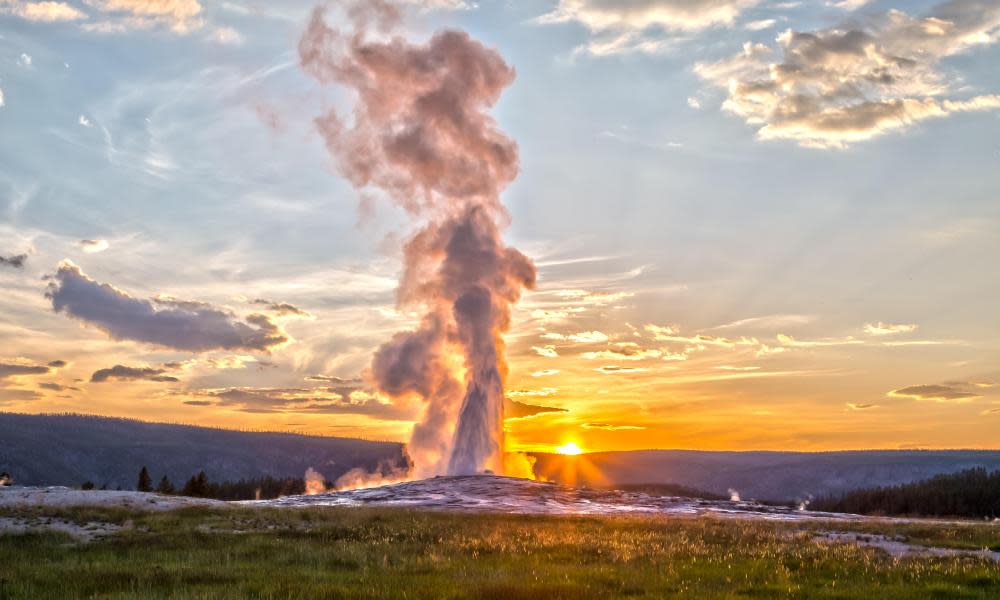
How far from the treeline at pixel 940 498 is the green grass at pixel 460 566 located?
116 metres

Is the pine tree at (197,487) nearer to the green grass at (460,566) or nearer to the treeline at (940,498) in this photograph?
the green grass at (460,566)

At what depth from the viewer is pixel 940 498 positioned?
138 meters

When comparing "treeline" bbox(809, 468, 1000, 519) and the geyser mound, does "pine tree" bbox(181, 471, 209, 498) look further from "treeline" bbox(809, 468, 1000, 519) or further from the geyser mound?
"treeline" bbox(809, 468, 1000, 519)

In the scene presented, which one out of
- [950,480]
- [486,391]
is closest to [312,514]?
[486,391]

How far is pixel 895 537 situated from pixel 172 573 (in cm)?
3014

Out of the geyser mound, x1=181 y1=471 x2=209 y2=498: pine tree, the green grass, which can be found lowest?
x1=181 y1=471 x2=209 y2=498: pine tree

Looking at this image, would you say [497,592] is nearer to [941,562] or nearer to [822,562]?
[822,562]

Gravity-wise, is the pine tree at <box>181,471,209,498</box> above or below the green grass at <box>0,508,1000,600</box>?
below

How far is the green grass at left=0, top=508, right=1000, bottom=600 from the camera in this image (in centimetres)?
1539

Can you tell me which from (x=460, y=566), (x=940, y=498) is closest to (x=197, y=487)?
(x=460, y=566)

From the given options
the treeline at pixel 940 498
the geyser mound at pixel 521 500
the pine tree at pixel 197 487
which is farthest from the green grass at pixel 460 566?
the treeline at pixel 940 498

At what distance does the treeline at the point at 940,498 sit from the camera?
132000 mm

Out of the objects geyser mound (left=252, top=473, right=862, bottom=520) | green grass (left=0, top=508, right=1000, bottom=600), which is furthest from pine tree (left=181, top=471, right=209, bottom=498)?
green grass (left=0, top=508, right=1000, bottom=600)

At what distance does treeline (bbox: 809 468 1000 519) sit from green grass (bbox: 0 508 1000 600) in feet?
382
